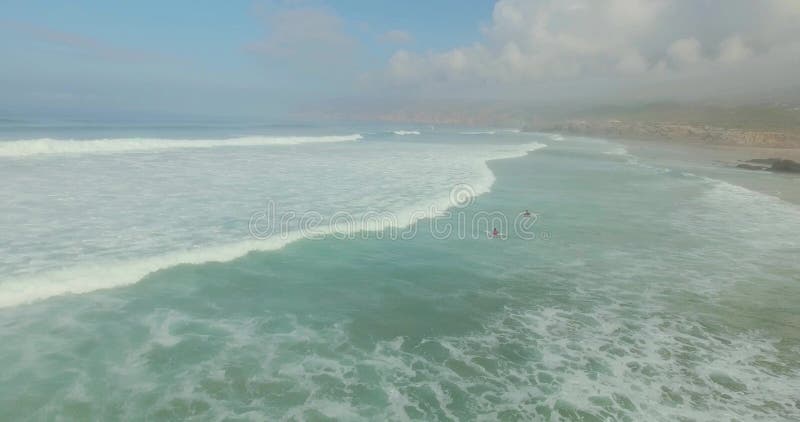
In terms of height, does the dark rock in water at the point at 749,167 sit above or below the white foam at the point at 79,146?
below

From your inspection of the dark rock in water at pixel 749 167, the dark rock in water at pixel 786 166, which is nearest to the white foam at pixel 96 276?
the dark rock in water at pixel 749 167

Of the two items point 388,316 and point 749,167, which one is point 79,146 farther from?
point 749,167

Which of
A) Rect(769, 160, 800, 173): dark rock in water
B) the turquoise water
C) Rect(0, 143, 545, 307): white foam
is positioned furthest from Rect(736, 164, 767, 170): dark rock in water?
Rect(0, 143, 545, 307): white foam

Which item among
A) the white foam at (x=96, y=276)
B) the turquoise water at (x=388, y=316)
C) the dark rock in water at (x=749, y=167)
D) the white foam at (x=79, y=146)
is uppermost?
the white foam at (x=79, y=146)

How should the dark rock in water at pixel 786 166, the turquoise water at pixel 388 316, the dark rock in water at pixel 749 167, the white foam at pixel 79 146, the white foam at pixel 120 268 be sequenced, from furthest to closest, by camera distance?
the dark rock in water at pixel 749 167, the dark rock in water at pixel 786 166, the white foam at pixel 79 146, the white foam at pixel 120 268, the turquoise water at pixel 388 316

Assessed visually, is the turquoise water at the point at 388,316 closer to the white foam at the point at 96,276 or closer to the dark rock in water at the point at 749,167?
the white foam at the point at 96,276

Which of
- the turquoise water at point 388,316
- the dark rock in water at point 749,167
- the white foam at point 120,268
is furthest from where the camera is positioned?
the dark rock in water at point 749,167

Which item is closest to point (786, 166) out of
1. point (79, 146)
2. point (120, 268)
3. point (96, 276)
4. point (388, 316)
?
point (388, 316)

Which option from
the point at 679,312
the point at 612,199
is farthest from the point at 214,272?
the point at 612,199
